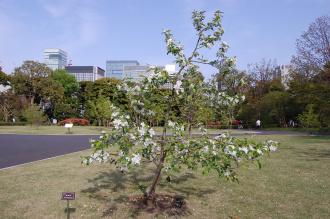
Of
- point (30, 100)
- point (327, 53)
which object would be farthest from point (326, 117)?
point (30, 100)

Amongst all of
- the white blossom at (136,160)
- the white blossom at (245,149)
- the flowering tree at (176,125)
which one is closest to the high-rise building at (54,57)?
the flowering tree at (176,125)

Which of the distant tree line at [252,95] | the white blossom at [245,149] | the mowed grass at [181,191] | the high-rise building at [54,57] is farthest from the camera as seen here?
the high-rise building at [54,57]

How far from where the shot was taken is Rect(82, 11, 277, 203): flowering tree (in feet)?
15.0

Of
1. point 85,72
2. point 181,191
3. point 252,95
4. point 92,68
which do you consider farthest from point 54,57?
point 181,191

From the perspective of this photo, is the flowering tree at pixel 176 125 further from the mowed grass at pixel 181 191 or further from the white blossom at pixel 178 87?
the mowed grass at pixel 181 191

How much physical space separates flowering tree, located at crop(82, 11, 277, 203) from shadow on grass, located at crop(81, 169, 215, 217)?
310 mm

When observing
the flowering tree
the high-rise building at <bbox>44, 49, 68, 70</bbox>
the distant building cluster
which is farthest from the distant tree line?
the high-rise building at <bbox>44, 49, 68, 70</bbox>

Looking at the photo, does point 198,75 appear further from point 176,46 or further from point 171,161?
point 171,161

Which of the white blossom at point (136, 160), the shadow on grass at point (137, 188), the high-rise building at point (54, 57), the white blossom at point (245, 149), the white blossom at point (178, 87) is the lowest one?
the shadow on grass at point (137, 188)

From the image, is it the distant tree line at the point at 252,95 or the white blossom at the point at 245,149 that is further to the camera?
the distant tree line at the point at 252,95

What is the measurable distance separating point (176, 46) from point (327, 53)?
27.3m

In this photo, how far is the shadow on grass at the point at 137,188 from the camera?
5668 millimetres

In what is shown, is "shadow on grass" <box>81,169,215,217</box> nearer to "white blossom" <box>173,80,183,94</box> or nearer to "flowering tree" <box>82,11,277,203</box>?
"flowering tree" <box>82,11,277,203</box>

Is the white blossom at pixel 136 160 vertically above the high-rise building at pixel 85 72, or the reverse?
the high-rise building at pixel 85 72
